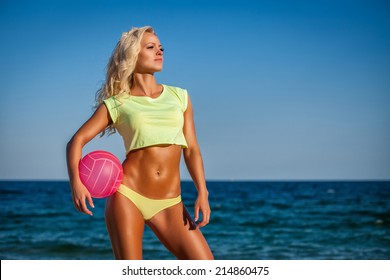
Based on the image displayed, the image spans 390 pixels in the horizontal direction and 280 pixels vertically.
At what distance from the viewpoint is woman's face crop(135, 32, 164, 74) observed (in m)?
3.35

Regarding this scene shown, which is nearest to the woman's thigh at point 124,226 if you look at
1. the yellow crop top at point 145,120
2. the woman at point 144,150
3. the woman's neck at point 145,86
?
the woman at point 144,150

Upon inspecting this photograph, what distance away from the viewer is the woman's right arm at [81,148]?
121 inches

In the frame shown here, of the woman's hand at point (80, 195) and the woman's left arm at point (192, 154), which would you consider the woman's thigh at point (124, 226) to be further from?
the woman's left arm at point (192, 154)

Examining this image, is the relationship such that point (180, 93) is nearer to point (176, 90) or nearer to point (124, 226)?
point (176, 90)

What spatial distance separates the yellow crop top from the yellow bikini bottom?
22cm

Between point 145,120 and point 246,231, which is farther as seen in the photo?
point 246,231

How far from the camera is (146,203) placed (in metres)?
3.27

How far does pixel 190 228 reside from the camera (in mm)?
3268

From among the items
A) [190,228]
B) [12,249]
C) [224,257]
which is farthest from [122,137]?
[12,249]

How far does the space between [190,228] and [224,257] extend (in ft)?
33.8

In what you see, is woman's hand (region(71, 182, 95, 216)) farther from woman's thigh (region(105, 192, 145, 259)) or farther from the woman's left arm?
the woman's left arm

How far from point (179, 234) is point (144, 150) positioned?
1.52ft

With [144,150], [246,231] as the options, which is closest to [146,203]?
[144,150]

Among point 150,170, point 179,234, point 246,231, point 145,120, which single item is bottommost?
point 246,231
